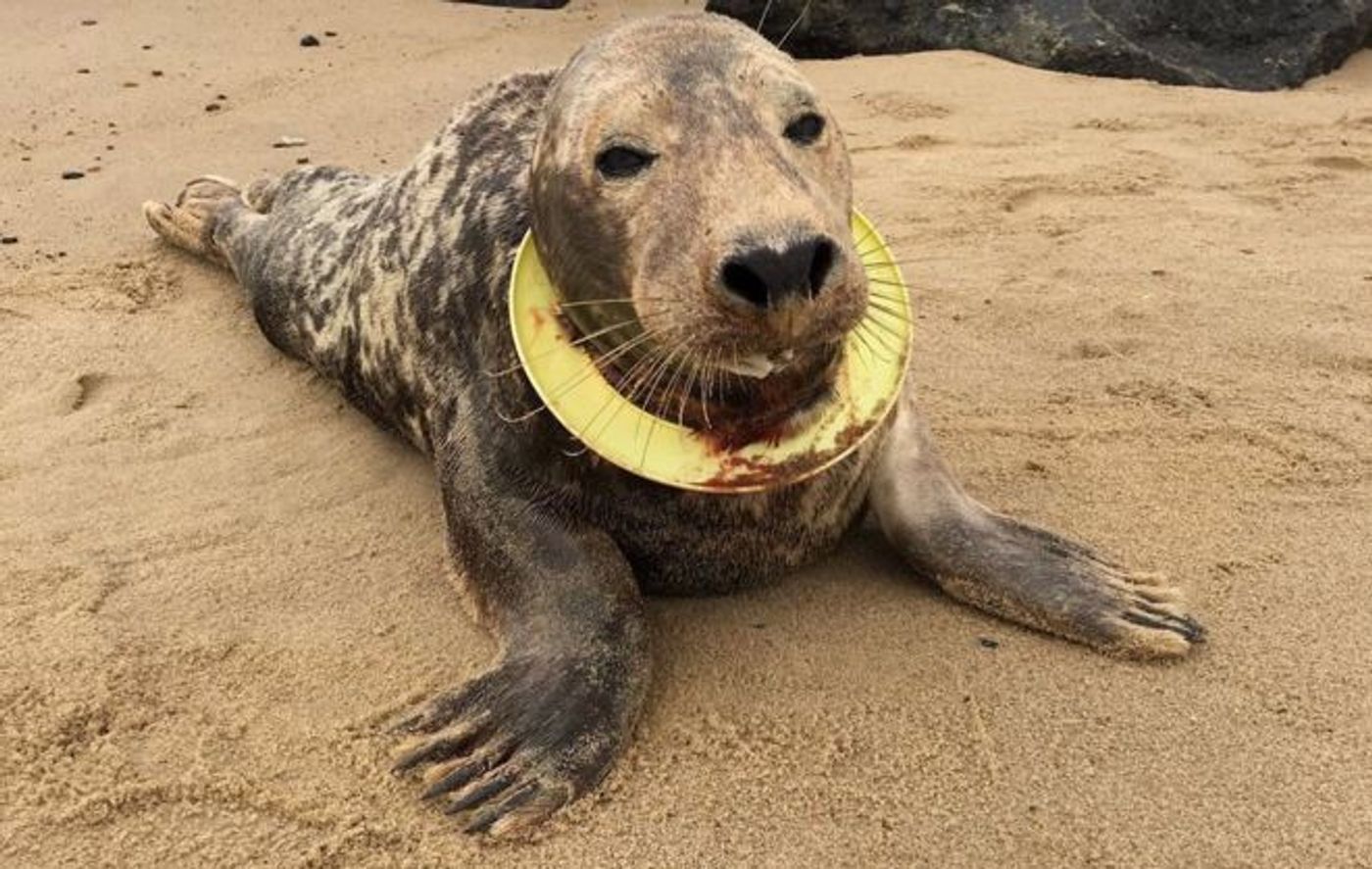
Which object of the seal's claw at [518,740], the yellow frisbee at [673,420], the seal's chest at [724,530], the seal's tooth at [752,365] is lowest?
the seal's claw at [518,740]

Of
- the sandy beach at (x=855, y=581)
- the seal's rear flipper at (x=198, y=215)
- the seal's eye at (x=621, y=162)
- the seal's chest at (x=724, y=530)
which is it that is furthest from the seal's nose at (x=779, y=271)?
the seal's rear flipper at (x=198, y=215)

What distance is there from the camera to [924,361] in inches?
163

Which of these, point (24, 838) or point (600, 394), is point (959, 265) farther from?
point (24, 838)

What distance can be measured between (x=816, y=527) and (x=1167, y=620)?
71 cm

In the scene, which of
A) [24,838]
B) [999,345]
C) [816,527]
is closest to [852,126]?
[999,345]

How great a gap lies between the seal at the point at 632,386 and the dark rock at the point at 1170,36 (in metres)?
4.45

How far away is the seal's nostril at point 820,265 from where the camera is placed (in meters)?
2.28

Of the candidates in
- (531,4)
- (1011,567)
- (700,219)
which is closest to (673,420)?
(700,219)

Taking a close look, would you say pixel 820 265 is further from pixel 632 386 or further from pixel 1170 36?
pixel 1170 36

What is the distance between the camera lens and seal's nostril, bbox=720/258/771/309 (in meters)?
2.28

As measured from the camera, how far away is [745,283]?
2.29m

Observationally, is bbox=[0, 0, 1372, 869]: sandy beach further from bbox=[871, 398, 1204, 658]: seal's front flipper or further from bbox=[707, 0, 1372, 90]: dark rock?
bbox=[707, 0, 1372, 90]: dark rock

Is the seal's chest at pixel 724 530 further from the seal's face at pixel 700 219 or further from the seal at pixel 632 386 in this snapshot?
the seal's face at pixel 700 219

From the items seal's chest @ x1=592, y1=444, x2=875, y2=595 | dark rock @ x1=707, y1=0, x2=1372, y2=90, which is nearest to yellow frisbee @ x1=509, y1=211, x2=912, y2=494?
seal's chest @ x1=592, y1=444, x2=875, y2=595
